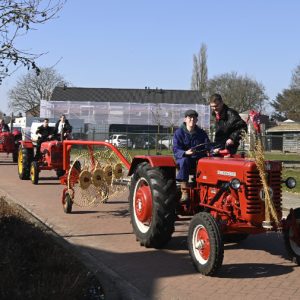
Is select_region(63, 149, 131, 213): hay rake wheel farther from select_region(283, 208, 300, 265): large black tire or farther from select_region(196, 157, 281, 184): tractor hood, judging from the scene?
select_region(283, 208, 300, 265): large black tire

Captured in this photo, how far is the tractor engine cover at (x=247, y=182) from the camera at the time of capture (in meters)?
6.16

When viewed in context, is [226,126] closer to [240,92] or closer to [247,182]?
[247,182]

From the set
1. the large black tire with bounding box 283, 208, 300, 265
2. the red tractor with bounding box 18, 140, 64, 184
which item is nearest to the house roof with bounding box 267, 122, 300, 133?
the red tractor with bounding box 18, 140, 64, 184

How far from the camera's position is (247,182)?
6160 millimetres

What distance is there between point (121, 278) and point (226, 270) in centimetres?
126

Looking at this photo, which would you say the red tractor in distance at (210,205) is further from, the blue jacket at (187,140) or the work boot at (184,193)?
the blue jacket at (187,140)

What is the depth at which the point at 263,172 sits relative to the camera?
6074 millimetres

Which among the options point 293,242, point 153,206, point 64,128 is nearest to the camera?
point 293,242

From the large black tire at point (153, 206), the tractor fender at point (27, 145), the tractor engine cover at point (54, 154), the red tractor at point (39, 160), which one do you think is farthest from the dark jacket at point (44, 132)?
the large black tire at point (153, 206)

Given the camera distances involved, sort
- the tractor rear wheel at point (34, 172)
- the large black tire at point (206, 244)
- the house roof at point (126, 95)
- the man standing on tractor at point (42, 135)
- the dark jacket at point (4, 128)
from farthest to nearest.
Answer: the house roof at point (126, 95), the dark jacket at point (4, 128), the man standing on tractor at point (42, 135), the tractor rear wheel at point (34, 172), the large black tire at point (206, 244)

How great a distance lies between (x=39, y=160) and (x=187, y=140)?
384 inches

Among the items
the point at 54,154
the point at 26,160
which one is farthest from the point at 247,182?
the point at 26,160

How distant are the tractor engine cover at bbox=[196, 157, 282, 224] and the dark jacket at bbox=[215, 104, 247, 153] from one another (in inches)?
25.7

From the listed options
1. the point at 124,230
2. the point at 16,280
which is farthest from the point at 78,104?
the point at 16,280
